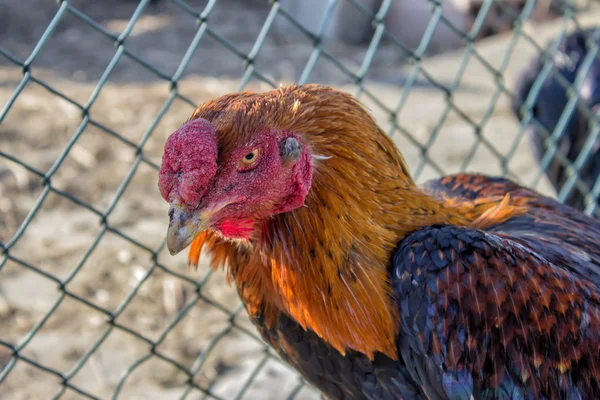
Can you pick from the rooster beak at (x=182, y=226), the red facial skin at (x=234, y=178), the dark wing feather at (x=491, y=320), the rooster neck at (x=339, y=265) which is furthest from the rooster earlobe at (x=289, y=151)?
the dark wing feather at (x=491, y=320)

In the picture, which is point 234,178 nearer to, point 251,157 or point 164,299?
point 251,157

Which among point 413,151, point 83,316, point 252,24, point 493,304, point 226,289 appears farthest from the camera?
point 252,24

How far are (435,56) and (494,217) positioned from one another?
218 inches

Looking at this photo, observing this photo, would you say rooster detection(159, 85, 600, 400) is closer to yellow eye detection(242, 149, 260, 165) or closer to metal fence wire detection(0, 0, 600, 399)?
yellow eye detection(242, 149, 260, 165)

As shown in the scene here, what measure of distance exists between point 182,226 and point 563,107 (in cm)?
321

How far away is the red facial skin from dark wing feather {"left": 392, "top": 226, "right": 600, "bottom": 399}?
0.39 m

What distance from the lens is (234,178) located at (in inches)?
64.3

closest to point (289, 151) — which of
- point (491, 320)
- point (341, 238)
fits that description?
point (341, 238)

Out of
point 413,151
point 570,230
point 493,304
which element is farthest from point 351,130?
point 413,151

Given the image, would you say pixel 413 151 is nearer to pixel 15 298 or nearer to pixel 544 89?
pixel 544 89

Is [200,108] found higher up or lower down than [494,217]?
lower down

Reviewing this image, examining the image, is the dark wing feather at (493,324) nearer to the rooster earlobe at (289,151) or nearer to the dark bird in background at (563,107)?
the rooster earlobe at (289,151)

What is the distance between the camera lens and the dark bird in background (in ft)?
12.9

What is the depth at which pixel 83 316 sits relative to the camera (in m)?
3.44
